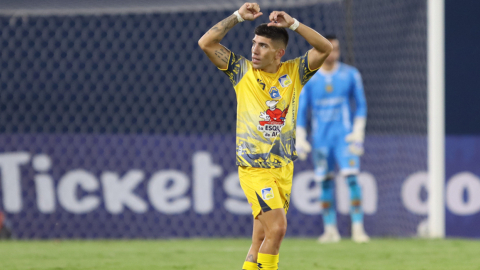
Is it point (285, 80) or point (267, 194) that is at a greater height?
point (285, 80)

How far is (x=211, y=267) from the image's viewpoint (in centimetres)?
473

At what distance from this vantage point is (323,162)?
6.58 meters

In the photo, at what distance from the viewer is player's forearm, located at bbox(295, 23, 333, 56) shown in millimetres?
3754

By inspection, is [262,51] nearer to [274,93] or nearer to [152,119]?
[274,93]

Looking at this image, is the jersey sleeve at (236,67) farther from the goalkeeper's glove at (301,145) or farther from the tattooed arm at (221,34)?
the goalkeeper's glove at (301,145)

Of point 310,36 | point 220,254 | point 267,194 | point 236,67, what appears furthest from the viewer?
point 220,254

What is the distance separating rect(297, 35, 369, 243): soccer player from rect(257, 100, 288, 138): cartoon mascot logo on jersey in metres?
2.75

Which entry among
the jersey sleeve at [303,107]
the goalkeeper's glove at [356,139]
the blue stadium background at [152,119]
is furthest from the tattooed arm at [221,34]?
the blue stadium background at [152,119]

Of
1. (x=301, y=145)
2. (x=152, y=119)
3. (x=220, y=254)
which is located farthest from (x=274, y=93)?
(x=152, y=119)

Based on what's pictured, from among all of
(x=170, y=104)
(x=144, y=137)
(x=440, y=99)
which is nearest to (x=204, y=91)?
(x=170, y=104)

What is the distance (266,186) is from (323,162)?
3.00m

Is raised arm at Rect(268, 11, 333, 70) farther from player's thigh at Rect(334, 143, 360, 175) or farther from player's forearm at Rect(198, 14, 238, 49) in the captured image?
player's thigh at Rect(334, 143, 360, 175)

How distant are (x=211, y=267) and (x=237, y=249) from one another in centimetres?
126

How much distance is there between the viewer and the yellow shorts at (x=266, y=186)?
3660 mm
